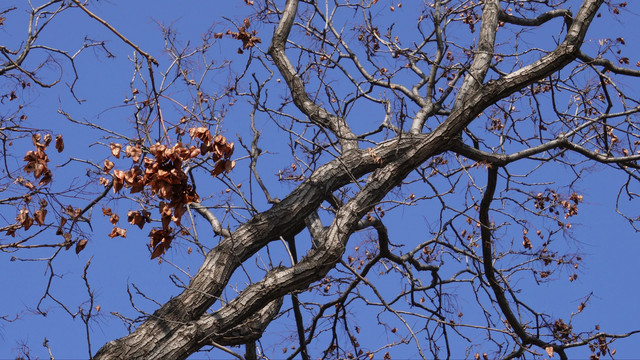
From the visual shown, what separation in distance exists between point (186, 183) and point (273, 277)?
44.9 inches

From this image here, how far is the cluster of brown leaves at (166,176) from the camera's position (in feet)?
→ 12.7

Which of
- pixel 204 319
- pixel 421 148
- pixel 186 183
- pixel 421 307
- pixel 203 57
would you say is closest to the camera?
pixel 186 183

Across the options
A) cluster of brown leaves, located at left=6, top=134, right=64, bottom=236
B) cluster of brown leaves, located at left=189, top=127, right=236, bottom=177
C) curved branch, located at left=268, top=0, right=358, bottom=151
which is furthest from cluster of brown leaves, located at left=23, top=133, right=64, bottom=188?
curved branch, located at left=268, top=0, right=358, bottom=151

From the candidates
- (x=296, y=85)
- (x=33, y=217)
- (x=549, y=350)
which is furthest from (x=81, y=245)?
(x=549, y=350)

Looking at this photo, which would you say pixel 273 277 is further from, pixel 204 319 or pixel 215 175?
pixel 215 175

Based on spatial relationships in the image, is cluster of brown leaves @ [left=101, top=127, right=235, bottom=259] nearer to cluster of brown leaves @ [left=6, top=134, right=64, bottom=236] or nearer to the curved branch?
cluster of brown leaves @ [left=6, top=134, right=64, bottom=236]

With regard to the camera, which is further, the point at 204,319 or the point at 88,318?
the point at 204,319

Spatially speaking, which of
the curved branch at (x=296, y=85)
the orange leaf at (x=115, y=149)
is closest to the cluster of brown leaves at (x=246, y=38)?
the curved branch at (x=296, y=85)

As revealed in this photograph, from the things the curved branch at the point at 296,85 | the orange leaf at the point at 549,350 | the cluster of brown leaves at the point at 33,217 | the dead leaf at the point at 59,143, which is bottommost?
the orange leaf at the point at 549,350

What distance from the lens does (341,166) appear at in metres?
5.39

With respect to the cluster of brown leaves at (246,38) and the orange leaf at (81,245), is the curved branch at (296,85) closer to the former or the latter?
the cluster of brown leaves at (246,38)

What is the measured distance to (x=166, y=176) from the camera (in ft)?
12.7

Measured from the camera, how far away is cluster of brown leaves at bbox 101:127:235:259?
3.86 m

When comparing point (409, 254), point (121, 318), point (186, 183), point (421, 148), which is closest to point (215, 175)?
point (186, 183)
